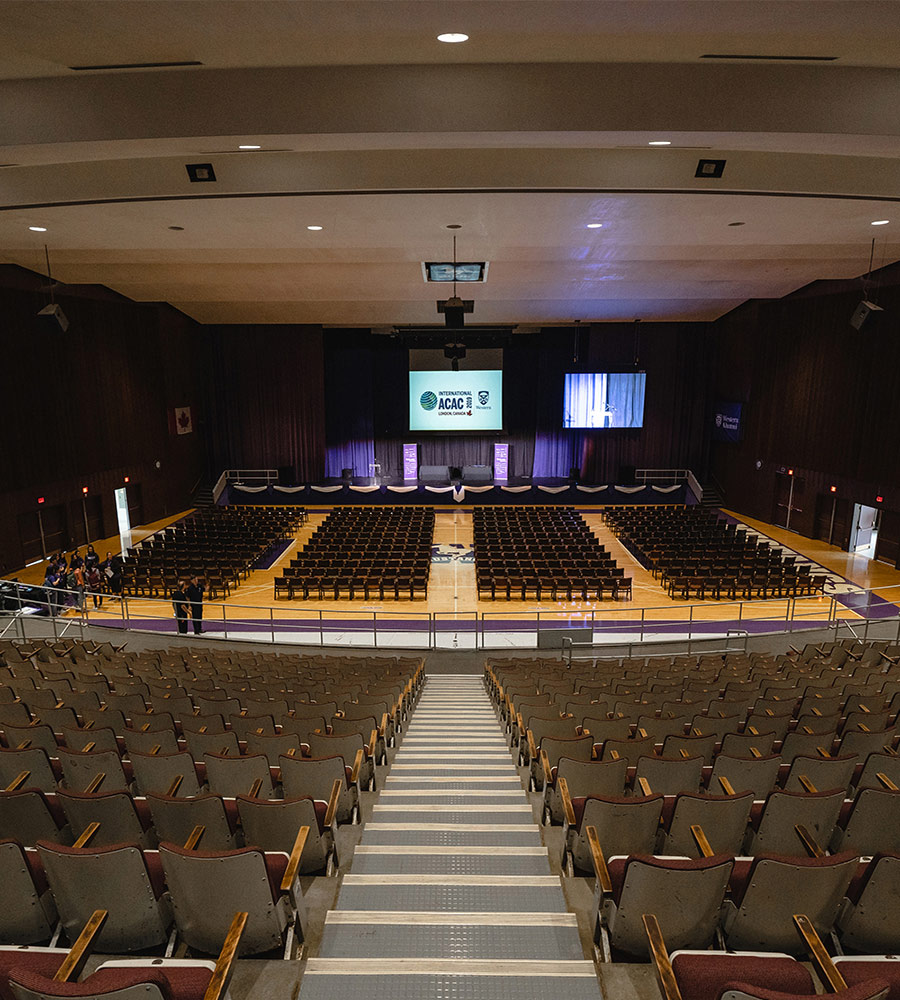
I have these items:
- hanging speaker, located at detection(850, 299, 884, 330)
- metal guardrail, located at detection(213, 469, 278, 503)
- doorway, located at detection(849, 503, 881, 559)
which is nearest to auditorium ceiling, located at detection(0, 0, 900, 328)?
hanging speaker, located at detection(850, 299, 884, 330)

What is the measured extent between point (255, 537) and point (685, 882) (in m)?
19.2

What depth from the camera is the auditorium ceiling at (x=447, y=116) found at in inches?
219

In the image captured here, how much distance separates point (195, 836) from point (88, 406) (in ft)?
70.5

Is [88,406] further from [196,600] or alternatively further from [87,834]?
[87,834]

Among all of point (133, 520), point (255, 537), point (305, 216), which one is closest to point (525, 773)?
point (305, 216)

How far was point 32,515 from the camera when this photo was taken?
19078mm

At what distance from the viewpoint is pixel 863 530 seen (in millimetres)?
20516

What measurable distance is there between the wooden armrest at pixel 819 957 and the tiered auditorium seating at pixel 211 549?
15.4 metres

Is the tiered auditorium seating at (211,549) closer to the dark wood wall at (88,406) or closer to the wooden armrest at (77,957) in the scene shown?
the dark wood wall at (88,406)

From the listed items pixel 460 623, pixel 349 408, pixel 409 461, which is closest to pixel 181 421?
pixel 349 408

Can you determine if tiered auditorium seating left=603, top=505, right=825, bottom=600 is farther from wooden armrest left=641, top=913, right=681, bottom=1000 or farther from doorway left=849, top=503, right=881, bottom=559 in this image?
wooden armrest left=641, top=913, right=681, bottom=1000

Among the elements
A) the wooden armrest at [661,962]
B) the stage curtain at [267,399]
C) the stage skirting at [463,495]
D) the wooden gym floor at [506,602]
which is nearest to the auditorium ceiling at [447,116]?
the wooden armrest at [661,962]

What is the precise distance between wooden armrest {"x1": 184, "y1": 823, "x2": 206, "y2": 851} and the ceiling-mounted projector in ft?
48.7

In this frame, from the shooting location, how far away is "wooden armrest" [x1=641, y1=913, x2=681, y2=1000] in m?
2.15
